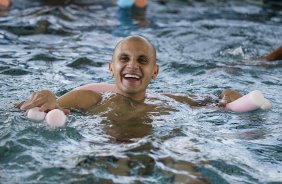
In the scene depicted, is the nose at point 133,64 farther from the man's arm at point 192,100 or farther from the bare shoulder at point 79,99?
the man's arm at point 192,100

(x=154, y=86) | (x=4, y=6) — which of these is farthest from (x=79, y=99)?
(x=4, y=6)


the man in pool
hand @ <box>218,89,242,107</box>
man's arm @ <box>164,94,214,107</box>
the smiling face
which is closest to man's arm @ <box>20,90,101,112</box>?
the man in pool

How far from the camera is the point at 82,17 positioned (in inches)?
466

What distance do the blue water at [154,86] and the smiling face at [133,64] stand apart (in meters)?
0.38

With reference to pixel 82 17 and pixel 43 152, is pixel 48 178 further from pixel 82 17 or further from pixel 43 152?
pixel 82 17

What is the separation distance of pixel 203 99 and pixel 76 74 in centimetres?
222

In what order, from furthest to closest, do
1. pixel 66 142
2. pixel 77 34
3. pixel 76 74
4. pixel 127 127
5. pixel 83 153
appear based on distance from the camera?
pixel 77 34, pixel 76 74, pixel 127 127, pixel 66 142, pixel 83 153

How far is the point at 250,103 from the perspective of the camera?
5195mm

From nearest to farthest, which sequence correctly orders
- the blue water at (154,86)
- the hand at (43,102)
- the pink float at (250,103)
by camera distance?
the blue water at (154,86) → the hand at (43,102) → the pink float at (250,103)

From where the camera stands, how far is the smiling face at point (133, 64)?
5035mm

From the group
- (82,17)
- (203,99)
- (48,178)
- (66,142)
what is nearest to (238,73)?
(203,99)

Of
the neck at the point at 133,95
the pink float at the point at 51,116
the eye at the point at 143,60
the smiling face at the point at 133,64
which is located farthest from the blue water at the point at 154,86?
the eye at the point at 143,60

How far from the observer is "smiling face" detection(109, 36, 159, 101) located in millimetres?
5035

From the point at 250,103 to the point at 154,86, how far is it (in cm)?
188
